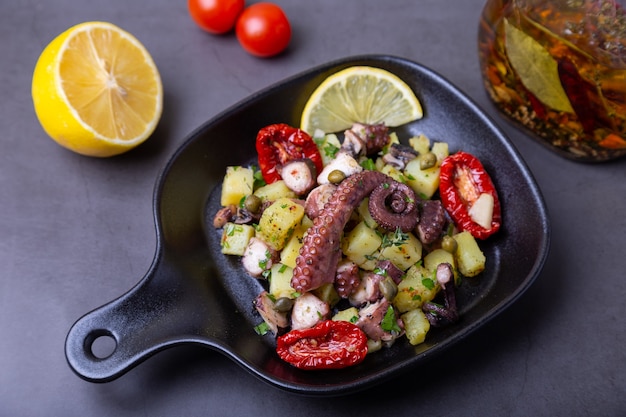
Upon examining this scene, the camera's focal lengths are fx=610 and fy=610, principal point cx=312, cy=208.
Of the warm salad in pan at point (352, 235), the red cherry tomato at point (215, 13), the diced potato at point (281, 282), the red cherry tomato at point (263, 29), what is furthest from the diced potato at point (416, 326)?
the red cherry tomato at point (215, 13)

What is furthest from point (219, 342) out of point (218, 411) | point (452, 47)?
point (452, 47)

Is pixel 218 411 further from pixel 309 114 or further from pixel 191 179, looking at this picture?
pixel 309 114

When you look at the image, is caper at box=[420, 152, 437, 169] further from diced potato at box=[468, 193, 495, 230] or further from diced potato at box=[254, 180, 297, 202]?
diced potato at box=[254, 180, 297, 202]

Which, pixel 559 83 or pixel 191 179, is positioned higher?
pixel 559 83

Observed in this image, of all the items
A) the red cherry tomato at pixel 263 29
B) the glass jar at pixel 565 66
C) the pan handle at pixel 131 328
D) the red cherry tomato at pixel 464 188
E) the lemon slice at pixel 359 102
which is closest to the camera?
the pan handle at pixel 131 328

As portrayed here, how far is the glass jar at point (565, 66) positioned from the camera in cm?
291

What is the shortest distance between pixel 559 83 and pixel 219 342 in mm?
2074

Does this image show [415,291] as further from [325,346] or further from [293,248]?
[293,248]

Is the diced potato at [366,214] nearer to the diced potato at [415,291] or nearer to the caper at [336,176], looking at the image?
the caper at [336,176]

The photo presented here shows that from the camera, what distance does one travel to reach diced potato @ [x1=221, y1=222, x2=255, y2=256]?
297 centimetres

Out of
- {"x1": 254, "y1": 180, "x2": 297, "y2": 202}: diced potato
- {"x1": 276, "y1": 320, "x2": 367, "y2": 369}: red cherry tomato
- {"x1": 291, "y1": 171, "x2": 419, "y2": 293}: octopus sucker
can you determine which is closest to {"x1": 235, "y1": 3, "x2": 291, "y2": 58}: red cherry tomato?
{"x1": 254, "y1": 180, "x2": 297, "y2": 202}: diced potato

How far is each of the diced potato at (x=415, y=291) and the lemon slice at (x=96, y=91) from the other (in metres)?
1.67

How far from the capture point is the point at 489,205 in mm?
2990

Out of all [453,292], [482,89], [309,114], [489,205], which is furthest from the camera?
[482,89]
